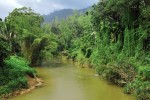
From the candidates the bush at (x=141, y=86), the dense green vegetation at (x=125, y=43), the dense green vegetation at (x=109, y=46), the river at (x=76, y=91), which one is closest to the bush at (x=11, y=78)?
the dense green vegetation at (x=109, y=46)

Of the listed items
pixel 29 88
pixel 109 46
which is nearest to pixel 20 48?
pixel 109 46

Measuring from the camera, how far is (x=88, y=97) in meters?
19.7

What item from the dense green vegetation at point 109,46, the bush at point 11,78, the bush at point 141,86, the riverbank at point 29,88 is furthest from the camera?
the dense green vegetation at point 109,46

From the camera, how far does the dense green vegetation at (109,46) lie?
20.6 meters

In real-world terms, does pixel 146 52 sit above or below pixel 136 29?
below

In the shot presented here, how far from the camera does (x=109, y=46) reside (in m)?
32.3

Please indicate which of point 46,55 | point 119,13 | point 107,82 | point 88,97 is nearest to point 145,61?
point 107,82

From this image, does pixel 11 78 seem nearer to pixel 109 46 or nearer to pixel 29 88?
pixel 29 88

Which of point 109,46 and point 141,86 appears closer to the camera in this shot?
point 141,86

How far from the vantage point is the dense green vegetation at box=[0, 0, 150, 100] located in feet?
67.5

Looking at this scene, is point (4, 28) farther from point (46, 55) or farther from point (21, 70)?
point (21, 70)

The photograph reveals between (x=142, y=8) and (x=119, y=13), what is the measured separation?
12.6ft

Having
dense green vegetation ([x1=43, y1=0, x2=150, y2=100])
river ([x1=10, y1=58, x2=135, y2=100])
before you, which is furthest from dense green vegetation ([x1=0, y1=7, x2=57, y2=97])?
dense green vegetation ([x1=43, y1=0, x2=150, y2=100])

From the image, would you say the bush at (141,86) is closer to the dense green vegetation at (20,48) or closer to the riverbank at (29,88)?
the riverbank at (29,88)
